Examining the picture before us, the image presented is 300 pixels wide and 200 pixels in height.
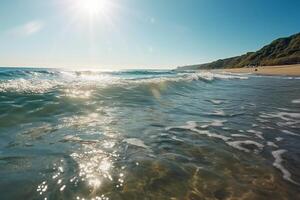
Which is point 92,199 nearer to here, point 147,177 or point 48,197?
point 48,197

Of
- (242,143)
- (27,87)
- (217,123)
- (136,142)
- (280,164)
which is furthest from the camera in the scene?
(27,87)

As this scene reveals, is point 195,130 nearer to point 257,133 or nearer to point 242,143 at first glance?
point 242,143

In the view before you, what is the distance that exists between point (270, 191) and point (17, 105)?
31.5 ft

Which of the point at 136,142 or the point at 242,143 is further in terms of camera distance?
the point at 242,143

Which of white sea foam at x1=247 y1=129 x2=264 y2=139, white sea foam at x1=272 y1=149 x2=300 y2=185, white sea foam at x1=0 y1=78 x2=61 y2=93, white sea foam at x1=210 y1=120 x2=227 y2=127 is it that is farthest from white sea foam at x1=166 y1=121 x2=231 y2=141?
white sea foam at x1=0 y1=78 x2=61 y2=93

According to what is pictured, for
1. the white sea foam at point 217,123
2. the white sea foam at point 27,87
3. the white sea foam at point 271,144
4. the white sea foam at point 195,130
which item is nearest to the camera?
the white sea foam at point 271,144

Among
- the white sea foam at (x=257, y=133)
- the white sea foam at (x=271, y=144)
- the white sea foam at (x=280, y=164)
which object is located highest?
→ the white sea foam at (x=280, y=164)

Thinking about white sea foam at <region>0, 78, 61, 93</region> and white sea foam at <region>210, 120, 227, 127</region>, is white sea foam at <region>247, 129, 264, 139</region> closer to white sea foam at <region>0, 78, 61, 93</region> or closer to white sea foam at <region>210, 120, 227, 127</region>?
white sea foam at <region>210, 120, 227, 127</region>

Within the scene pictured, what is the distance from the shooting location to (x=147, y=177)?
466 centimetres

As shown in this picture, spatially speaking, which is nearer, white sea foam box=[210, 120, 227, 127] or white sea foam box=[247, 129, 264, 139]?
white sea foam box=[247, 129, 264, 139]

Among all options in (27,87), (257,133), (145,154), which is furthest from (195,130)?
(27,87)

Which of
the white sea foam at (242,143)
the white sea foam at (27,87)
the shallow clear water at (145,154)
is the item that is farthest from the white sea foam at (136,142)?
the white sea foam at (27,87)

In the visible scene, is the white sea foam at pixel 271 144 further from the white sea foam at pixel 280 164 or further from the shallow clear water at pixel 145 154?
the white sea foam at pixel 280 164

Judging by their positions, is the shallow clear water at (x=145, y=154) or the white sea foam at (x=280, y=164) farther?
the white sea foam at (x=280, y=164)
